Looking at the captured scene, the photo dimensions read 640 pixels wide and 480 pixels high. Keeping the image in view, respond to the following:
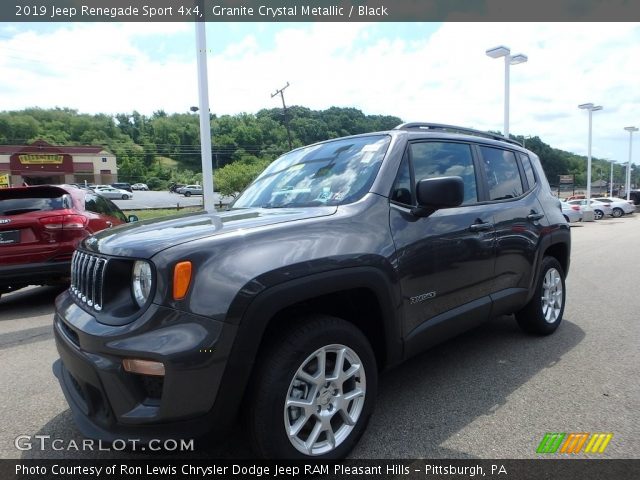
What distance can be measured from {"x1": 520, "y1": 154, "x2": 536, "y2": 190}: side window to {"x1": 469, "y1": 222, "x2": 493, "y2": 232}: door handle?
1156 mm

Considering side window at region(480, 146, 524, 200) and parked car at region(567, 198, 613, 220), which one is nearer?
side window at region(480, 146, 524, 200)

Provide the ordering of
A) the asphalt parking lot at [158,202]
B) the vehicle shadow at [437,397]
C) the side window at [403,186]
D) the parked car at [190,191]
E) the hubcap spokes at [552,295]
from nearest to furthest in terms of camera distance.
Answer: the vehicle shadow at [437,397] < the side window at [403,186] < the hubcap spokes at [552,295] < the asphalt parking lot at [158,202] < the parked car at [190,191]

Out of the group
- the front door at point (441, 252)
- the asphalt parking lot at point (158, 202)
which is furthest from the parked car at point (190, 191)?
the front door at point (441, 252)

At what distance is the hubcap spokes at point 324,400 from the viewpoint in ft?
7.28

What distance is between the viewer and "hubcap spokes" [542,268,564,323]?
4.32 meters

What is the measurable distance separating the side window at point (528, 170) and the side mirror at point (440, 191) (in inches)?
77.2

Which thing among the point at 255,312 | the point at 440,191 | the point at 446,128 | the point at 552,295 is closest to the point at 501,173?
the point at 446,128

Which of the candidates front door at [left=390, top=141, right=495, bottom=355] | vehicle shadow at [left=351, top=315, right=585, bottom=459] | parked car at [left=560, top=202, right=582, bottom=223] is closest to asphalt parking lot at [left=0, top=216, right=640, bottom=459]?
vehicle shadow at [left=351, top=315, right=585, bottom=459]

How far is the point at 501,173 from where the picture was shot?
3.98 metres

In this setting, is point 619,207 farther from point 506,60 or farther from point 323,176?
point 323,176

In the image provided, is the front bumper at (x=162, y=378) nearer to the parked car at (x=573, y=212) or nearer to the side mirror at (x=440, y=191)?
the side mirror at (x=440, y=191)

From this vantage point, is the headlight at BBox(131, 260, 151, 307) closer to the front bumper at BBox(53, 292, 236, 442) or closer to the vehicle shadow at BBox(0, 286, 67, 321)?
the front bumper at BBox(53, 292, 236, 442)

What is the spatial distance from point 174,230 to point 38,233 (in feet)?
14.5

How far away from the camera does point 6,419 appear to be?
2979mm
